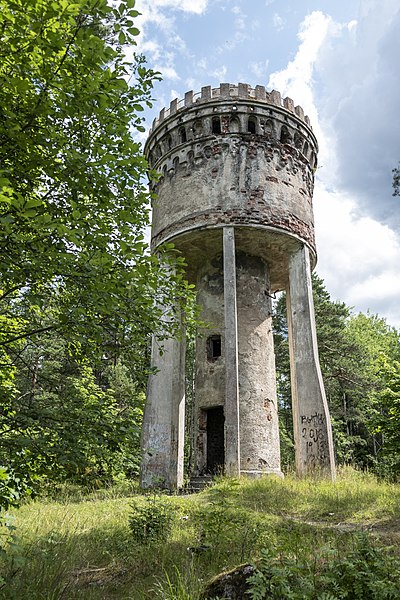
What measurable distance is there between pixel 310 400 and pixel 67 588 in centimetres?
823

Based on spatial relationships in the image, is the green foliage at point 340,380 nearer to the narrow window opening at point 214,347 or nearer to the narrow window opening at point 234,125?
the narrow window opening at point 214,347

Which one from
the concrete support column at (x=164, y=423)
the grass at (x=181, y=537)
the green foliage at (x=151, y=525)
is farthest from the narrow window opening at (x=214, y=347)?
the green foliage at (x=151, y=525)

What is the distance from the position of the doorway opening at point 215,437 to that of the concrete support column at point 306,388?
7.90ft

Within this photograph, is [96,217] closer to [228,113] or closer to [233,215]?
Answer: [233,215]

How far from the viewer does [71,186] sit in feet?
13.2

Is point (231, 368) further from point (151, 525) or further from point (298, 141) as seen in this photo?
point (298, 141)

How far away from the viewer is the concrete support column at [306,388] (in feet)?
35.8

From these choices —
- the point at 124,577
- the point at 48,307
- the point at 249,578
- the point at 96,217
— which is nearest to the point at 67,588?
the point at 124,577

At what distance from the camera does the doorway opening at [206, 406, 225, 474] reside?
13297 mm

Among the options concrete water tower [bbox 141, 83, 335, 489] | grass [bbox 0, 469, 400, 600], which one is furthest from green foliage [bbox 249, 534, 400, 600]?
concrete water tower [bbox 141, 83, 335, 489]

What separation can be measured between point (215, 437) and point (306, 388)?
3.37 m

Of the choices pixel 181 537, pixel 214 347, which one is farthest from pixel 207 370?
pixel 181 537

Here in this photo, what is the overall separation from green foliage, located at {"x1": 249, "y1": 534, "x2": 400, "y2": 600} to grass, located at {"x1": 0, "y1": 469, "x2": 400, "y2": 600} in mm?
453

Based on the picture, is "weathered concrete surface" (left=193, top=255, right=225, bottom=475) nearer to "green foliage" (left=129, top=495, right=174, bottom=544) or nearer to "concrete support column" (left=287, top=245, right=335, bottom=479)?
"concrete support column" (left=287, top=245, right=335, bottom=479)
